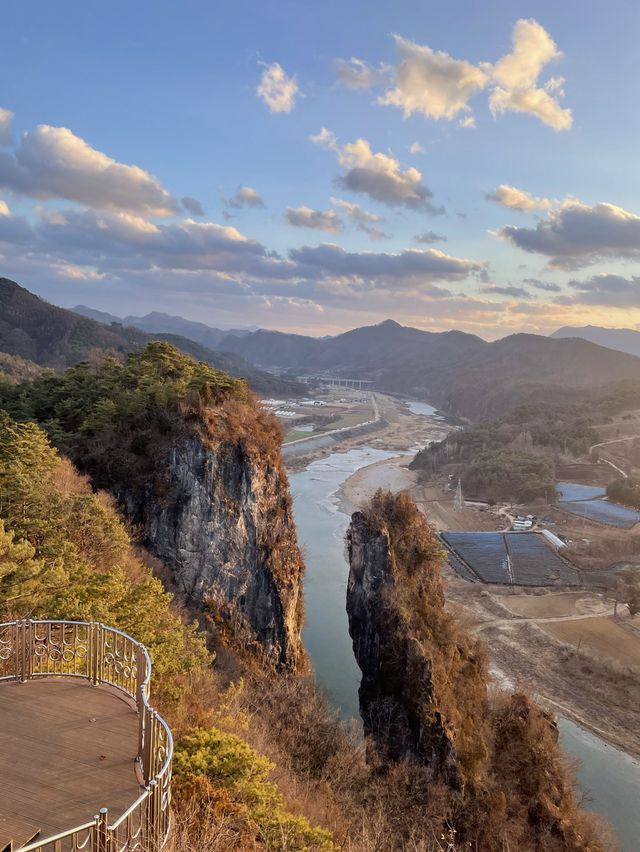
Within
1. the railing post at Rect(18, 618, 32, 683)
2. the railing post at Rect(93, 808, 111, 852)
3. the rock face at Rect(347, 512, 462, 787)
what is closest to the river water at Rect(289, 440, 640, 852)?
the rock face at Rect(347, 512, 462, 787)

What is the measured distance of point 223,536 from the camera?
854 inches

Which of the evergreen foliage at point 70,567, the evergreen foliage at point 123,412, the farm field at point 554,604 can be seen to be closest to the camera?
the evergreen foliage at point 70,567

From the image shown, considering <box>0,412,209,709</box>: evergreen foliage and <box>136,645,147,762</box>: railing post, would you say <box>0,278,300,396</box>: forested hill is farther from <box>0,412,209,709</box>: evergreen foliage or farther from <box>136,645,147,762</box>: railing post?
<box>136,645,147,762</box>: railing post

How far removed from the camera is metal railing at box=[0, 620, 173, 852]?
4.96 metres

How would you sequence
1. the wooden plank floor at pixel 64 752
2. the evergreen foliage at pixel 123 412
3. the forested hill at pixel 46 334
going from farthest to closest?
the forested hill at pixel 46 334 → the evergreen foliage at pixel 123 412 → the wooden plank floor at pixel 64 752

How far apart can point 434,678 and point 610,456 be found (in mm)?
75395

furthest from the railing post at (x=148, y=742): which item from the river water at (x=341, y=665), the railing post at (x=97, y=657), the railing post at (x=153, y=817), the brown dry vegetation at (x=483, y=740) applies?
the river water at (x=341, y=665)

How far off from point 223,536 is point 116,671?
1455 cm

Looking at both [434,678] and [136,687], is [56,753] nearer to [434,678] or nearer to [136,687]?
[136,687]

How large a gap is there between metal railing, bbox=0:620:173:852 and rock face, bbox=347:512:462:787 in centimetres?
1369

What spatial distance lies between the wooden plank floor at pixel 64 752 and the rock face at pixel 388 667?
559 inches

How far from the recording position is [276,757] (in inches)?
497

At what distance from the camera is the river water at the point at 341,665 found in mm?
21406

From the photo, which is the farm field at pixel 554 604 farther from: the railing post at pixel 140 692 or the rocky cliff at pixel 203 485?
the railing post at pixel 140 692
